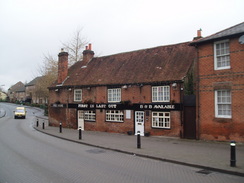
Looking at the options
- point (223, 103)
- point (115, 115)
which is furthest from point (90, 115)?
point (223, 103)

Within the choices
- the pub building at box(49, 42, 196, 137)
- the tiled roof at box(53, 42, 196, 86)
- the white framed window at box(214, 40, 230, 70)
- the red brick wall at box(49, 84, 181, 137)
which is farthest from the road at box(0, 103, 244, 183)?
the tiled roof at box(53, 42, 196, 86)

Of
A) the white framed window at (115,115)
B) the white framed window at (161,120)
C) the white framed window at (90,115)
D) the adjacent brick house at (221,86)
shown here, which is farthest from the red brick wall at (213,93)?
the white framed window at (90,115)

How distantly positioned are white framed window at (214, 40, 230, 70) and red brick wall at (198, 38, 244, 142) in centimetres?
23

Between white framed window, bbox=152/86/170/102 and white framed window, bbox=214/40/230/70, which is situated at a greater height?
white framed window, bbox=214/40/230/70

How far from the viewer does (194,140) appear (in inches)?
577

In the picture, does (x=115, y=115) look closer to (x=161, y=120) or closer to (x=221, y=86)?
(x=161, y=120)

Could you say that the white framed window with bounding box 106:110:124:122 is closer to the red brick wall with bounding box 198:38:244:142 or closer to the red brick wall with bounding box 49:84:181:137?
the red brick wall with bounding box 49:84:181:137

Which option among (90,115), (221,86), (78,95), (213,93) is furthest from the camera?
(78,95)

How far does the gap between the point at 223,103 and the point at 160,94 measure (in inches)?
180

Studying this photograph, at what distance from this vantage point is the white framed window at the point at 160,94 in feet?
53.7

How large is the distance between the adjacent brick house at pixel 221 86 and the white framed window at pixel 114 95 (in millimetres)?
7058

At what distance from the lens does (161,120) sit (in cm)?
1655

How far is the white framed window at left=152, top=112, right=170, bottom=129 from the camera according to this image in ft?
53.3

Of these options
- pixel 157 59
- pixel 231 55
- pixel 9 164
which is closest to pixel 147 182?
pixel 9 164
